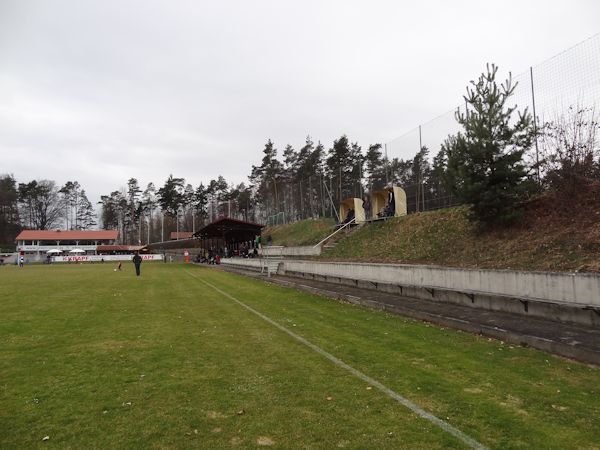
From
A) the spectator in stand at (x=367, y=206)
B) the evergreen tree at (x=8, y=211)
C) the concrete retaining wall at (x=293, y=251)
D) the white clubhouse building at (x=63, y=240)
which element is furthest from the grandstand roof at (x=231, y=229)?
the evergreen tree at (x=8, y=211)

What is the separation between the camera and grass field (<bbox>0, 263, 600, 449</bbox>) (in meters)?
4.25

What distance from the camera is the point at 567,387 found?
573cm

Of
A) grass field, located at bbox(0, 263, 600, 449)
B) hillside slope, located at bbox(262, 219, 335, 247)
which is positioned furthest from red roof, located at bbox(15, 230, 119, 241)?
grass field, located at bbox(0, 263, 600, 449)

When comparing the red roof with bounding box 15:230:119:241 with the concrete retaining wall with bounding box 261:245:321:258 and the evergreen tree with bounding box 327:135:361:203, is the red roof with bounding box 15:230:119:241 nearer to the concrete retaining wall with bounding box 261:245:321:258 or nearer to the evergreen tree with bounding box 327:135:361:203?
the evergreen tree with bounding box 327:135:361:203

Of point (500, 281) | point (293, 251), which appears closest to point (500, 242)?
point (500, 281)

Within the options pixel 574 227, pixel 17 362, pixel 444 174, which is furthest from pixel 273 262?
pixel 17 362

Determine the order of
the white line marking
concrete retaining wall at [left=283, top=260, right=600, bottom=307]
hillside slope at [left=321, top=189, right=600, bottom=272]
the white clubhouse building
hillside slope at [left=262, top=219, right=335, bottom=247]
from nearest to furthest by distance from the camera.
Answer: the white line marking, concrete retaining wall at [left=283, top=260, right=600, bottom=307], hillside slope at [left=321, top=189, right=600, bottom=272], hillside slope at [left=262, top=219, right=335, bottom=247], the white clubhouse building

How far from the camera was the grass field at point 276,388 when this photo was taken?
167 inches

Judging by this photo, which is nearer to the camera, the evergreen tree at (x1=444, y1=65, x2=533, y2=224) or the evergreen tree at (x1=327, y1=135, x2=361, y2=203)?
the evergreen tree at (x1=444, y1=65, x2=533, y2=224)

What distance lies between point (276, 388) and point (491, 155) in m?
13.5

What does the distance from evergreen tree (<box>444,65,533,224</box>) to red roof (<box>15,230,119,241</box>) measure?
337 feet

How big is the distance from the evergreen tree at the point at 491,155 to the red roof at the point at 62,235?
4045 inches

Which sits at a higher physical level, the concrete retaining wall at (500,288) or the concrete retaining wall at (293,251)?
the concrete retaining wall at (293,251)

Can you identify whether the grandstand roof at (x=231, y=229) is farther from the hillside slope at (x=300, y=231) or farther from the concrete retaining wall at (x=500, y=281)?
the concrete retaining wall at (x=500, y=281)
